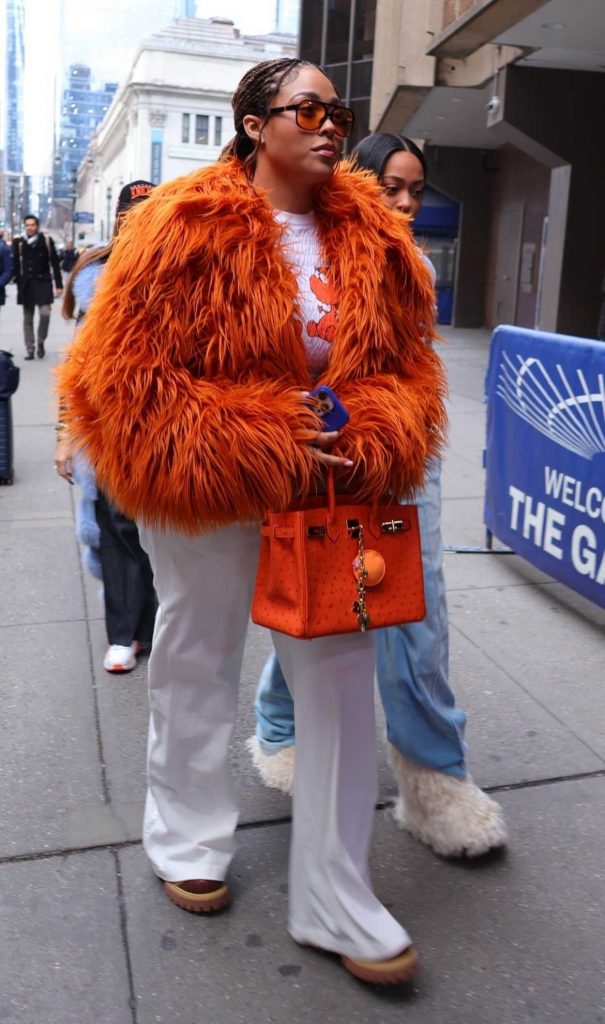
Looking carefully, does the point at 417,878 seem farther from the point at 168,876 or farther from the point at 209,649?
the point at 209,649

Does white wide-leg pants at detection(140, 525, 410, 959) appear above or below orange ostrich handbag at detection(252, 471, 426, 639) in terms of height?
below

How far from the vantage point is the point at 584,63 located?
520 inches

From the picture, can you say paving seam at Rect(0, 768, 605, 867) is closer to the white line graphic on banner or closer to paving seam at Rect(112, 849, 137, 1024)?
paving seam at Rect(112, 849, 137, 1024)

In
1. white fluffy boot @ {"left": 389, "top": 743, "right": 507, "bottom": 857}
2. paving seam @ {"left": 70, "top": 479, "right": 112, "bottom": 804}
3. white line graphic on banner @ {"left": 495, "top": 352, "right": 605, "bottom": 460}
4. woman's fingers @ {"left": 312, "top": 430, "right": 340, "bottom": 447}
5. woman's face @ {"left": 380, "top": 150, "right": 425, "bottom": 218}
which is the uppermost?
woman's face @ {"left": 380, "top": 150, "right": 425, "bottom": 218}

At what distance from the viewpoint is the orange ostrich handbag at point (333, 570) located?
206 centimetres

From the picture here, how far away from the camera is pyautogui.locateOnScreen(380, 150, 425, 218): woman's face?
2.75 metres

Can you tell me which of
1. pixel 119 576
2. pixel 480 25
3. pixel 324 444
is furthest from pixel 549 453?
pixel 480 25

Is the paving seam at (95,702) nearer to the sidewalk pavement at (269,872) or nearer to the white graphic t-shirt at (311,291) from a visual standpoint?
the sidewalk pavement at (269,872)

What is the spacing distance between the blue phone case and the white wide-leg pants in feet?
1.03

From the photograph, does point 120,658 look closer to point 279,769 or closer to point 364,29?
point 279,769

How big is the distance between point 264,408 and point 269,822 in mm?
1452

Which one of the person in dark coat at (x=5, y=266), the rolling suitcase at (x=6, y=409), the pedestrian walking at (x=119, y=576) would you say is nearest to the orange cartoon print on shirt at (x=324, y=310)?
the pedestrian walking at (x=119, y=576)

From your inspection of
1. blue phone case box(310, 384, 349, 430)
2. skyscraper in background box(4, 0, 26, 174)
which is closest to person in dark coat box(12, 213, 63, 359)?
blue phone case box(310, 384, 349, 430)

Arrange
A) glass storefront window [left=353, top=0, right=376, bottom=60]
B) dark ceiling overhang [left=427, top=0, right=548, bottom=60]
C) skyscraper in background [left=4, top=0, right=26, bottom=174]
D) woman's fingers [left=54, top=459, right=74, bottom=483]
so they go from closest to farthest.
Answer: woman's fingers [left=54, top=459, right=74, bottom=483]
dark ceiling overhang [left=427, top=0, right=548, bottom=60]
glass storefront window [left=353, top=0, right=376, bottom=60]
skyscraper in background [left=4, top=0, right=26, bottom=174]
